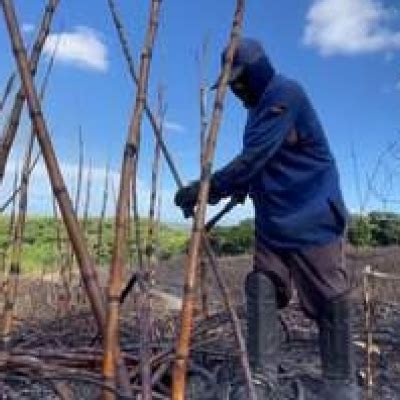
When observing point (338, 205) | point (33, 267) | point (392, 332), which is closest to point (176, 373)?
point (338, 205)

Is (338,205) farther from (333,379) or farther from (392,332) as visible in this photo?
(392,332)

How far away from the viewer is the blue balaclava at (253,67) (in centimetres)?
293

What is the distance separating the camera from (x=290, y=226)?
3.05 m

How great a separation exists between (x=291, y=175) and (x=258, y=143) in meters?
0.22

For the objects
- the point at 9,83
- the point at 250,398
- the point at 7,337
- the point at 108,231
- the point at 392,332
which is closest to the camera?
the point at 250,398

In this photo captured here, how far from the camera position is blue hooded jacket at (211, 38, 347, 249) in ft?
9.80

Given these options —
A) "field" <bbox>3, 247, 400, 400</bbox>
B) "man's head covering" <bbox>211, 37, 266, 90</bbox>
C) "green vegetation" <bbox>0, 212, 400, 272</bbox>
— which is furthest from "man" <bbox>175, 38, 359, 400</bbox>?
"green vegetation" <bbox>0, 212, 400, 272</bbox>

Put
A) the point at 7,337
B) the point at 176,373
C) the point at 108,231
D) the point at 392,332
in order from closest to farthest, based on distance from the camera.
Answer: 1. the point at 176,373
2. the point at 7,337
3. the point at 392,332
4. the point at 108,231

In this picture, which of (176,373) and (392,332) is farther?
(392,332)

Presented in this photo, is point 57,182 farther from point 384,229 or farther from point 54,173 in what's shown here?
point 384,229

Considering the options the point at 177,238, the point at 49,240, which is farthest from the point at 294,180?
the point at 49,240

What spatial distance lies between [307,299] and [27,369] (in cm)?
105

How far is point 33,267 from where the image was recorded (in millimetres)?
12734

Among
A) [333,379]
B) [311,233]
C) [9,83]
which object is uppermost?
[9,83]
